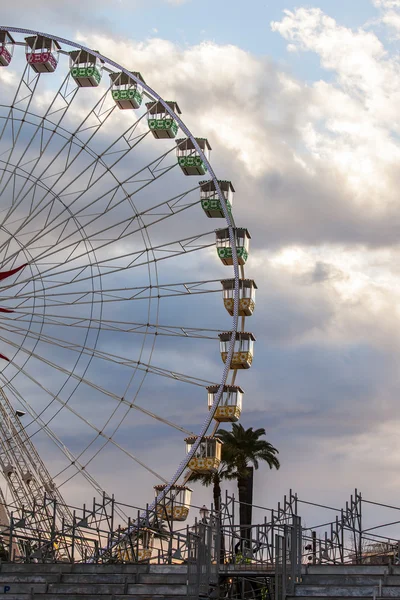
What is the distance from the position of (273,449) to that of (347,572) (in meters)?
38.6

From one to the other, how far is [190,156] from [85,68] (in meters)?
6.12

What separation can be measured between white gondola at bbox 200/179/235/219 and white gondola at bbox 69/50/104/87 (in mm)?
6673

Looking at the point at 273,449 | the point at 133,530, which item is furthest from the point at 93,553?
the point at 273,449

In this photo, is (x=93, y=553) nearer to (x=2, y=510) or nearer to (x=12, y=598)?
(x=2, y=510)

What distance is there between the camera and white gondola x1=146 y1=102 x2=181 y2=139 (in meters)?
46.8

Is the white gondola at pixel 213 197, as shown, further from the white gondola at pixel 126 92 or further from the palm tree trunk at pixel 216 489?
the palm tree trunk at pixel 216 489

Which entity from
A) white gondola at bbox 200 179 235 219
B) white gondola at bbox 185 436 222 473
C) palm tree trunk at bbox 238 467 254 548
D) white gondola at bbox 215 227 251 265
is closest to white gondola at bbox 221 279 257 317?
white gondola at bbox 215 227 251 265

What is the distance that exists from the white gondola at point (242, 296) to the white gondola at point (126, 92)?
898cm

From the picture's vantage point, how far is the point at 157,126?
4681cm

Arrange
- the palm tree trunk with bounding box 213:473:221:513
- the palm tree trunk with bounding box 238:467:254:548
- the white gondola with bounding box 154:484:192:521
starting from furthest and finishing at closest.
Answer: the palm tree trunk with bounding box 213:473:221:513
the palm tree trunk with bounding box 238:467:254:548
the white gondola with bounding box 154:484:192:521

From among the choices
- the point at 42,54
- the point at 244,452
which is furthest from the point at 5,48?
the point at 244,452

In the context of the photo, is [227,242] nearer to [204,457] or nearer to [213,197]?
[213,197]

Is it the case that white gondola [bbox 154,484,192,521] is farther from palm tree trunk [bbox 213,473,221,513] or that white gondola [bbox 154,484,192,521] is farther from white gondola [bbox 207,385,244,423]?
palm tree trunk [bbox 213,473,221,513]

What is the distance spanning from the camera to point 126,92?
155 ft
